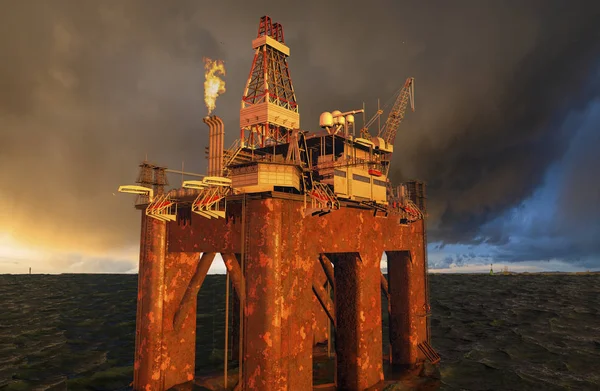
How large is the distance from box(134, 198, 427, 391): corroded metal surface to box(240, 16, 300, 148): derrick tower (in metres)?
6.54

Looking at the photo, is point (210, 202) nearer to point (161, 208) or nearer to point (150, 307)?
point (161, 208)

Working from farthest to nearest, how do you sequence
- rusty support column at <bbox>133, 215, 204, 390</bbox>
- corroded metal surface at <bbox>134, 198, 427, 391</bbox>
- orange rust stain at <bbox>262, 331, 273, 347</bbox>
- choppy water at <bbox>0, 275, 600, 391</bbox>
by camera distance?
choppy water at <bbox>0, 275, 600, 391</bbox>, rusty support column at <bbox>133, 215, 204, 390</bbox>, corroded metal surface at <bbox>134, 198, 427, 391</bbox>, orange rust stain at <bbox>262, 331, 273, 347</bbox>

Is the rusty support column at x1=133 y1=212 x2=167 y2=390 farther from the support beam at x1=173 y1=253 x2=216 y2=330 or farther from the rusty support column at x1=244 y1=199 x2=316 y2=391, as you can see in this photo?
the rusty support column at x1=244 y1=199 x2=316 y2=391

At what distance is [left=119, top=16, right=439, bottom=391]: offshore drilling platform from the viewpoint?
46.0ft

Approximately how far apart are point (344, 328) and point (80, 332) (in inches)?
1254

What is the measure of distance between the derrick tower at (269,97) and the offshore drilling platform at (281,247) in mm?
75

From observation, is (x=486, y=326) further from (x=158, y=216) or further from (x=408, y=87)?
(x=158, y=216)

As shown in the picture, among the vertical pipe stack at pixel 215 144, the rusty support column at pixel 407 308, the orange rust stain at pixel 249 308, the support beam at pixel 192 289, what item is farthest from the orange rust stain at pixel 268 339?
the rusty support column at pixel 407 308

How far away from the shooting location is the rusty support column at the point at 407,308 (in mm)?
21938

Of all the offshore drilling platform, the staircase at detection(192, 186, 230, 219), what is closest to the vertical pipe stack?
the offshore drilling platform

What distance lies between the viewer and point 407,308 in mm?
22141

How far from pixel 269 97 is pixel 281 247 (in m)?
10.6

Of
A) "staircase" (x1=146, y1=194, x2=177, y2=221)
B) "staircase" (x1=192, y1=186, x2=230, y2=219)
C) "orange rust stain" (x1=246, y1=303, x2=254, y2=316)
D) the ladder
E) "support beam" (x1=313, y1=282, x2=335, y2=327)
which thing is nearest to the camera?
"orange rust stain" (x1=246, y1=303, x2=254, y2=316)

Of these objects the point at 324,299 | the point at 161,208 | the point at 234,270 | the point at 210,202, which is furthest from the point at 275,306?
the point at 161,208
